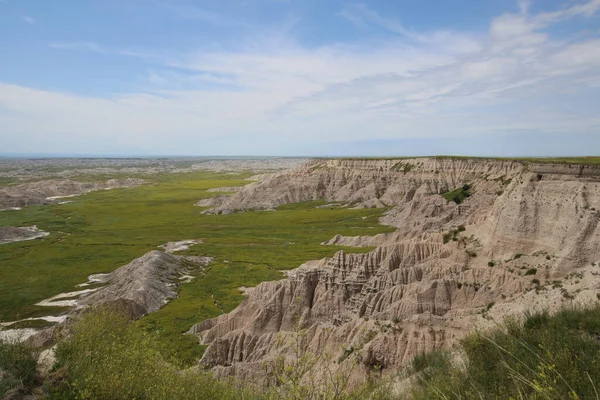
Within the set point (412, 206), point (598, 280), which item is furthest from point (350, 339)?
point (412, 206)

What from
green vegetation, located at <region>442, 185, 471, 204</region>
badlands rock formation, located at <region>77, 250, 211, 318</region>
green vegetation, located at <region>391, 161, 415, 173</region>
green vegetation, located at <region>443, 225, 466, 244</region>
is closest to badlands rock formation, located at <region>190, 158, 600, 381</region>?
green vegetation, located at <region>443, 225, 466, 244</region>

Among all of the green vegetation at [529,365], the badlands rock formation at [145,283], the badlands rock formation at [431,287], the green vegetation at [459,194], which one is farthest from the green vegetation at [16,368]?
the green vegetation at [459,194]

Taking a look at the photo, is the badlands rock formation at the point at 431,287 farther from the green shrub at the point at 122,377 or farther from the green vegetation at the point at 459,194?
the green vegetation at the point at 459,194

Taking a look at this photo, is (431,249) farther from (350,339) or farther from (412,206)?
(412,206)

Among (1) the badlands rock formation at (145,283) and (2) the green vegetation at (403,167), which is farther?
(2) the green vegetation at (403,167)

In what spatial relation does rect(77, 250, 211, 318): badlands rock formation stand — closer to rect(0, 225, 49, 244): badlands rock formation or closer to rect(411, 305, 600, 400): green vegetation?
rect(411, 305, 600, 400): green vegetation
